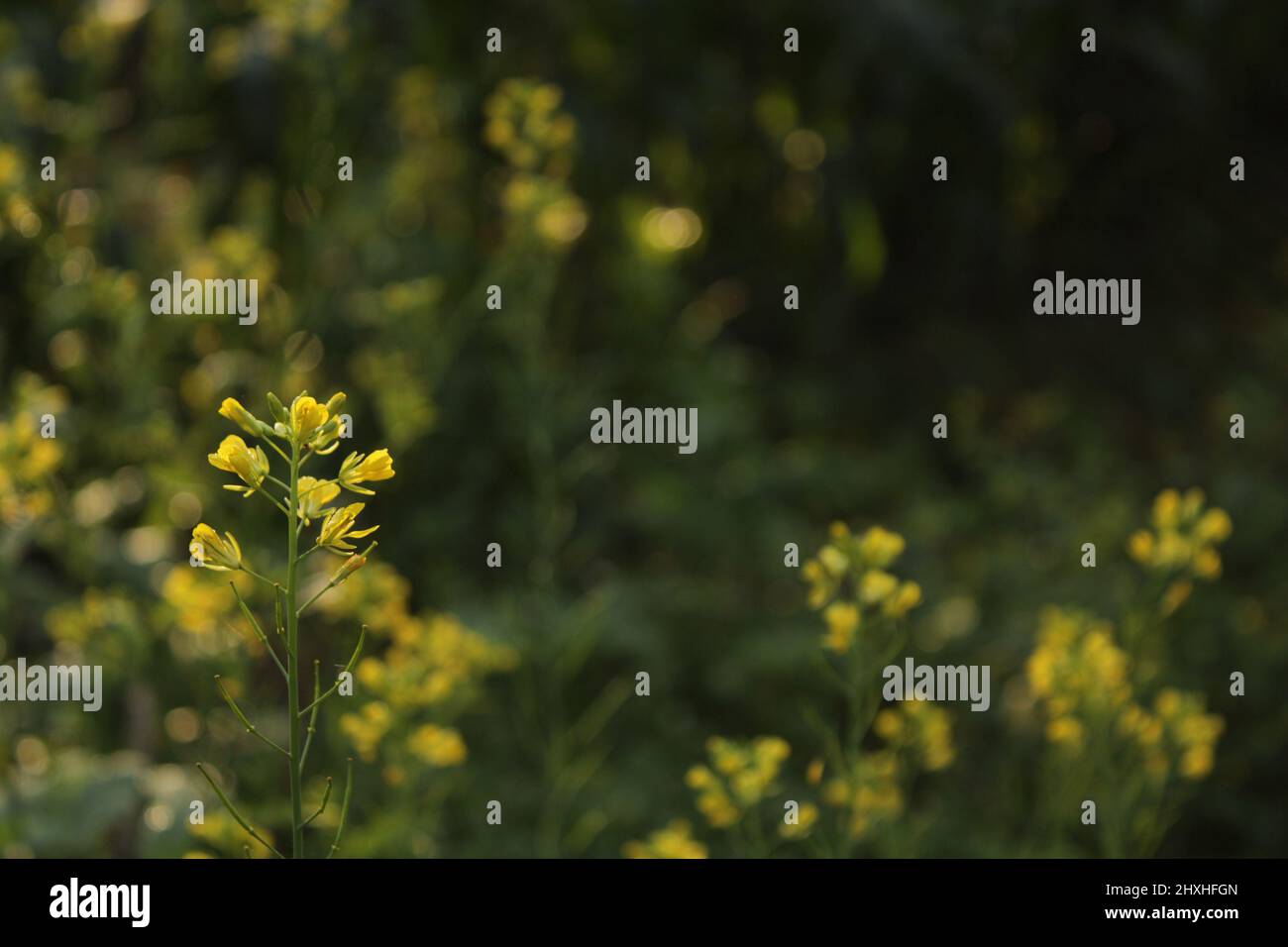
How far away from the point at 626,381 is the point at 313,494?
2.35m

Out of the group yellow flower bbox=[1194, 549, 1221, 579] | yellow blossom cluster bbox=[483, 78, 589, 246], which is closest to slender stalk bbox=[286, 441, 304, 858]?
yellow flower bbox=[1194, 549, 1221, 579]

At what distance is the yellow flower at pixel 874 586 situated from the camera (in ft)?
4.83

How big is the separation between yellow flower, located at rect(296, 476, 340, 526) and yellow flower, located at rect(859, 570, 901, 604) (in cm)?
73

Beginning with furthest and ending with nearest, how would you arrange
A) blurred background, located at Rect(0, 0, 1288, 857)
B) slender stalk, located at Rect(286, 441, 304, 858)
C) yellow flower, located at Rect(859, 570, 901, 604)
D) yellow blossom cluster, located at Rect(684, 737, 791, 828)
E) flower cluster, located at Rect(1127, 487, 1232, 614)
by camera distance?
1. blurred background, located at Rect(0, 0, 1288, 857)
2. flower cluster, located at Rect(1127, 487, 1232, 614)
3. yellow blossom cluster, located at Rect(684, 737, 791, 828)
4. yellow flower, located at Rect(859, 570, 901, 604)
5. slender stalk, located at Rect(286, 441, 304, 858)

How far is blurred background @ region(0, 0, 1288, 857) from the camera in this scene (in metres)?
2.03

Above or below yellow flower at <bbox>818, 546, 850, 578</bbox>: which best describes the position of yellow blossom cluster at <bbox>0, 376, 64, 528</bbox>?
above

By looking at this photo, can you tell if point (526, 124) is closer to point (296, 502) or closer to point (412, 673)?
point (412, 673)

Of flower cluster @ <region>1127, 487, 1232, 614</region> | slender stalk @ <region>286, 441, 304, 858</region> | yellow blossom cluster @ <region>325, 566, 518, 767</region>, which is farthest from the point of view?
flower cluster @ <region>1127, 487, 1232, 614</region>

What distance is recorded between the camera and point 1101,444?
354 cm

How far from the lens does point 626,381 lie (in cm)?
327

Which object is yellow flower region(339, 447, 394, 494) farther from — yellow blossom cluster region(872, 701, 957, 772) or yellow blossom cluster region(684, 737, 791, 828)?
yellow blossom cluster region(872, 701, 957, 772)

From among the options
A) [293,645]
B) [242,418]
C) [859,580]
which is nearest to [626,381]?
[859,580]
